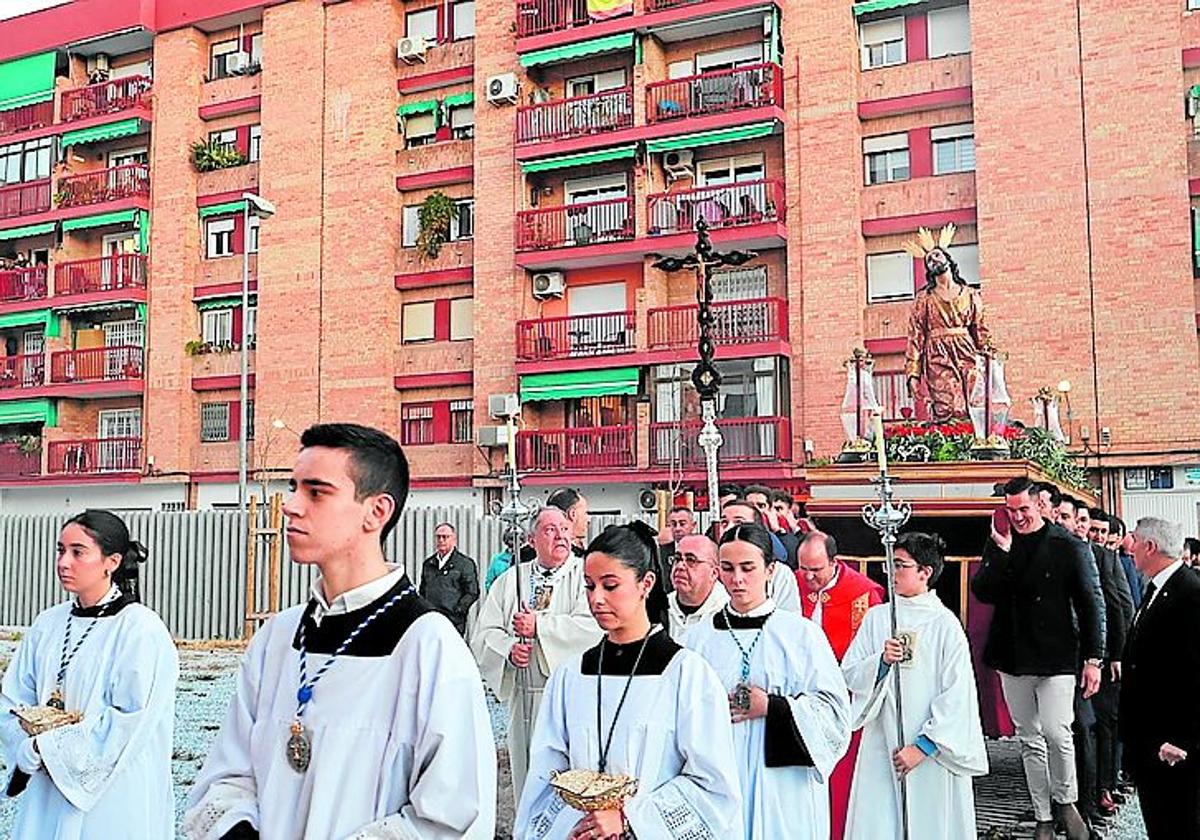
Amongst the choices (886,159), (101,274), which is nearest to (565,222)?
(886,159)

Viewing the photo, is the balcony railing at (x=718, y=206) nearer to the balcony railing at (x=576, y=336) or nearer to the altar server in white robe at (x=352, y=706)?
the balcony railing at (x=576, y=336)

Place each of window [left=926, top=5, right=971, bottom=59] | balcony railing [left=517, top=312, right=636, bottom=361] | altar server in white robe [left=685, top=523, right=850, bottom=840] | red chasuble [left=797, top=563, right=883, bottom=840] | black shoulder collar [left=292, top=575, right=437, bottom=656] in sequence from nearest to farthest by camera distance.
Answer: black shoulder collar [left=292, top=575, right=437, bottom=656] < altar server in white robe [left=685, top=523, right=850, bottom=840] < red chasuble [left=797, top=563, right=883, bottom=840] < window [left=926, top=5, right=971, bottom=59] < balcony railing [left=517, top=312, right=636, bottom=361]

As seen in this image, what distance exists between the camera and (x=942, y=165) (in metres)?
25.3

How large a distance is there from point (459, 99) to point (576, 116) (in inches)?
148

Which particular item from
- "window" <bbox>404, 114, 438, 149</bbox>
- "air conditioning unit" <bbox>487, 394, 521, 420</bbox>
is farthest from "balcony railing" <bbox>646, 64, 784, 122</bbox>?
"air conditioning unit" <bbox>487, 394, 521, 420</bbox>

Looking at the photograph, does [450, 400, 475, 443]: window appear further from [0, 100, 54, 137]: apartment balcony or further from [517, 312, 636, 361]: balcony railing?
[0, 100, 54, 137]: apartment balcony

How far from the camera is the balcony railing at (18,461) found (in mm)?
33688

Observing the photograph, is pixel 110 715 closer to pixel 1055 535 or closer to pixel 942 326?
pixel 1055 535

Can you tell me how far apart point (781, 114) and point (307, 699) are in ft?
80.3

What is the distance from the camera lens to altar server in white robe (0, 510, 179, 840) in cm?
512

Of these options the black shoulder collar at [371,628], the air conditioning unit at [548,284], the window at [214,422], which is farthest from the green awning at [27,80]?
the black shoulder collar at [371,628]

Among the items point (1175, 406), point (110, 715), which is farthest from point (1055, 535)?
point (1175, 406)

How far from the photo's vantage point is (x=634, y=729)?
4273 millimetres

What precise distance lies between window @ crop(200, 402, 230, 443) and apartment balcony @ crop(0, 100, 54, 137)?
977 centimetres
